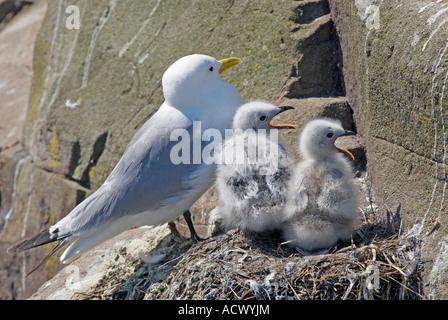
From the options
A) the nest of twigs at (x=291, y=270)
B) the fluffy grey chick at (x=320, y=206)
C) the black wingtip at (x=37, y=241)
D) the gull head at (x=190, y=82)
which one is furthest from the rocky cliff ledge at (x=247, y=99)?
the gull head at (x=190, y=82)

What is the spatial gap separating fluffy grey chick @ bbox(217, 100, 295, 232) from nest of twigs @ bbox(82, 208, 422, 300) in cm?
13

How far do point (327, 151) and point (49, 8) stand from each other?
4270 mm

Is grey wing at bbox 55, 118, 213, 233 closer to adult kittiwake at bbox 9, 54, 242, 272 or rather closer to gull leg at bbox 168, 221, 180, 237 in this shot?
adult kittiwake at bbox 9, 54, 242, 272

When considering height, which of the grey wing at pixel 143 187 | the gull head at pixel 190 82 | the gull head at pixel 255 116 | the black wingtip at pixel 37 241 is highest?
the gull head at pixel 190 82

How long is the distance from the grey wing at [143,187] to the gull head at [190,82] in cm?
23

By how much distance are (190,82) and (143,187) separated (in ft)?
2.31

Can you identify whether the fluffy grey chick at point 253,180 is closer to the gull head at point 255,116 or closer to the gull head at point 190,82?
the gull head at point 255,116

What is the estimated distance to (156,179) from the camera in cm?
351

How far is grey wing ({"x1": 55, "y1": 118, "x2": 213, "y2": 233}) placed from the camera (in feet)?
11.4

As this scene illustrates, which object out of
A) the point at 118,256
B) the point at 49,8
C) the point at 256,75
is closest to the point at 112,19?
the point at 49,8

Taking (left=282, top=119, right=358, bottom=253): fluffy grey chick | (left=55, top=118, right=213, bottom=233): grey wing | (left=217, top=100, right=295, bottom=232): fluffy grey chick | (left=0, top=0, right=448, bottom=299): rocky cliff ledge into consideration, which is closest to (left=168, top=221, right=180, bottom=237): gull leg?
(left=0, top=0, right=448, bottom=299): rocky cliff ledge

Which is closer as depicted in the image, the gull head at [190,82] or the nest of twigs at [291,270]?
the nest of twigs at [291,270]

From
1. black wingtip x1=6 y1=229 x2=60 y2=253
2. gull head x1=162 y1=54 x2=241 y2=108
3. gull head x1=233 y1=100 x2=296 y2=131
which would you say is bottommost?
black wingtip x1=6 y1=229 x2=60 y2=253

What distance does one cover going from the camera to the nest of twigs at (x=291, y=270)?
2795mm
